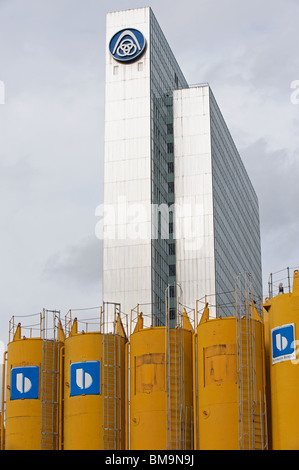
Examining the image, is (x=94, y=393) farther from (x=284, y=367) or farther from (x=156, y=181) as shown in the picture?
(x=156, y=181)

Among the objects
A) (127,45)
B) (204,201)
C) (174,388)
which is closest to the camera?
(174,388)

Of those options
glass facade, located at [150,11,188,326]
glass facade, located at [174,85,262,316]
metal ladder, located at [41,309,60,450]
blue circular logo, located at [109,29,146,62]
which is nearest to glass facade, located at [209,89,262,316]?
glass facade, located at [174,85,262,316]

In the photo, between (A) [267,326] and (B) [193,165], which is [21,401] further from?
(B) [193,165]

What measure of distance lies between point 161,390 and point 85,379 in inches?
170

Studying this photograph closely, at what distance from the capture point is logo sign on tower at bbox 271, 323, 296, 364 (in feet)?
132

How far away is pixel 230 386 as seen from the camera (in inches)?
1633

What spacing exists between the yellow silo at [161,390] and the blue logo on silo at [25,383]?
18.7 ft

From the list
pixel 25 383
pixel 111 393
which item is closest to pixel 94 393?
pixel 111 393

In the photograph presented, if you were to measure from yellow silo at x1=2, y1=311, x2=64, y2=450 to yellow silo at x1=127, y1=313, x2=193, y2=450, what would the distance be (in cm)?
483

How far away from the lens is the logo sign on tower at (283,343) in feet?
132

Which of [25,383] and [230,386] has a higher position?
[25,383]

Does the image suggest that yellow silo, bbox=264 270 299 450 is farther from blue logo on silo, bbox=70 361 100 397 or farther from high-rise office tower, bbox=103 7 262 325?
high-rise office tower, bbox=103 7 262 325

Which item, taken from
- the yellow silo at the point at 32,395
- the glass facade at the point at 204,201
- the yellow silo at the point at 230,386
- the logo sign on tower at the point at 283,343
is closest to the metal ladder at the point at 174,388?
the yellow silo at the point at 230,386

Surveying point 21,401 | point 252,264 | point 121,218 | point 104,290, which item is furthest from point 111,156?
point 21,401
